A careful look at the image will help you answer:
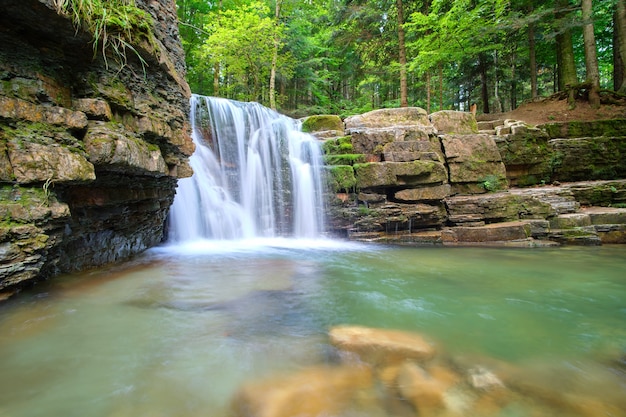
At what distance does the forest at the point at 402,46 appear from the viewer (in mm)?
Answer: 11812

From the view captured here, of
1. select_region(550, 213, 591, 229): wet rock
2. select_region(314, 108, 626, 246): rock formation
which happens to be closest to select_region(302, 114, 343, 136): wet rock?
select_region(314, 108, 626, 246): rock formation

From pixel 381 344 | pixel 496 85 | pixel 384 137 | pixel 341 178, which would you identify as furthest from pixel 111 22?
pixel 496 85

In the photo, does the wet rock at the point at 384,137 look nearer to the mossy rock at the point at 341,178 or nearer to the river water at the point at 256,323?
the mossy rock at the point at 341,178

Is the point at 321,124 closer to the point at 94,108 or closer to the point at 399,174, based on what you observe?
the point at 399,174

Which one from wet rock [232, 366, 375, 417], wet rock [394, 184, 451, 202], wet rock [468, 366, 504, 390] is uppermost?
wet rock [394, 184, 451, 202]

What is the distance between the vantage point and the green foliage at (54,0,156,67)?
356cm

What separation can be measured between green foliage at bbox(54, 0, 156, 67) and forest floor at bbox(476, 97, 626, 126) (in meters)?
14.2

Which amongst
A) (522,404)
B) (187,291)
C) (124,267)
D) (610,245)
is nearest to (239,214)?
(124,267)

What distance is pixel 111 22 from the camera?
157 inches

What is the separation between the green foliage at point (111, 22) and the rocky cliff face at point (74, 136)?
0.10 metres

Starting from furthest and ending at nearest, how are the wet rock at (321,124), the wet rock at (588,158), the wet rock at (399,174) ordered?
the wet rock at (321,124) < the wet rock at (588,158) < the wet rock at (399,174)

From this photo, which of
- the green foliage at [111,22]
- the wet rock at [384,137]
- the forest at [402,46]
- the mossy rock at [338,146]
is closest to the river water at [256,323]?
the green foliage at [111,22]

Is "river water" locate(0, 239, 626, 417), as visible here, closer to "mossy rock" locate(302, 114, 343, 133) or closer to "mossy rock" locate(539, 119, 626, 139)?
"mossy rock" locate(302, 114, 343, 133)

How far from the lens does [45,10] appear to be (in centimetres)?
331
